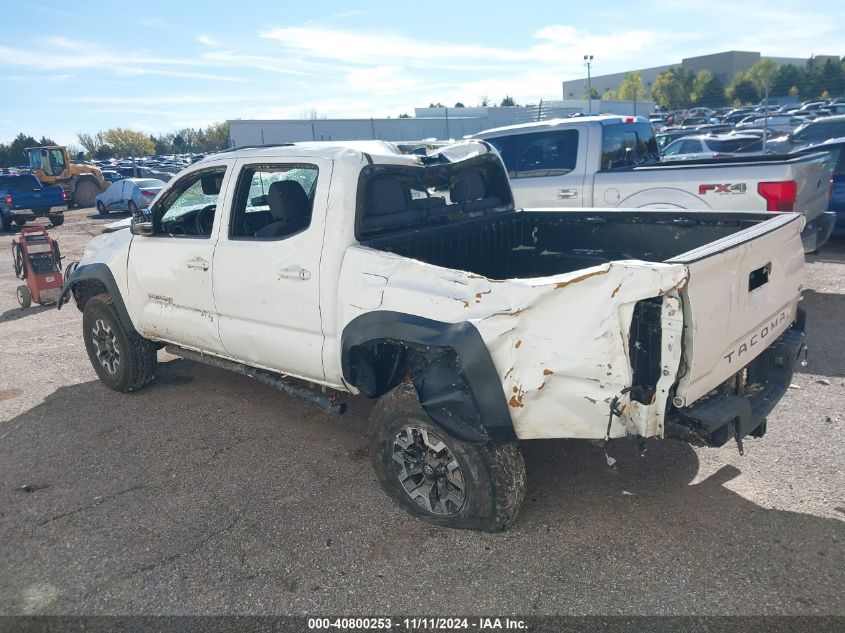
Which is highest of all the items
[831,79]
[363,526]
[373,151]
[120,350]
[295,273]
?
[831,79]

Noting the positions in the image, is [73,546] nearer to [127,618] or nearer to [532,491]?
[127,618]

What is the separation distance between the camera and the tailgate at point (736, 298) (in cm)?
278

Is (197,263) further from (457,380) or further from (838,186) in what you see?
(838,186)

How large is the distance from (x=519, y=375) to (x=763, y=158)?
567 centimetres

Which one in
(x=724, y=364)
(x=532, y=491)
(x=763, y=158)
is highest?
(x=763, y=158)

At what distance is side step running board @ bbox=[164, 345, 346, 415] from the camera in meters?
3.98

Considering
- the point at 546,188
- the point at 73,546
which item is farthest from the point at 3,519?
the point at 546,188

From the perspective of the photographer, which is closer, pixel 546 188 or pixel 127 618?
pixel 127 618

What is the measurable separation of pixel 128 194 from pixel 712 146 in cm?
1826

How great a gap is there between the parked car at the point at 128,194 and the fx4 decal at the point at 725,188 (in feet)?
63.2

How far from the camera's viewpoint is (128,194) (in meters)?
22.5

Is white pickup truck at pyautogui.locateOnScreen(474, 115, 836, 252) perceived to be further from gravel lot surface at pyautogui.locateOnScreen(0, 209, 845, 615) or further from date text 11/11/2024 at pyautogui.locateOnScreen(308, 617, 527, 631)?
date text 11/11/2024 at pyautogui.locateOnScreen(308, 617, 527, 631)

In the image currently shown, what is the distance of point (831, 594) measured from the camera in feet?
9.13

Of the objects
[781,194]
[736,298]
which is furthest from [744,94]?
[736,298]
